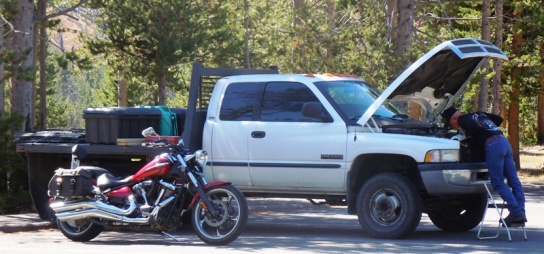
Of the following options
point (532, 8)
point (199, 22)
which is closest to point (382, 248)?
point (532, 8)

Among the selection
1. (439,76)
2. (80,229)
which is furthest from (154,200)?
(439,76)

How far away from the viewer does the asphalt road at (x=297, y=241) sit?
10773mm

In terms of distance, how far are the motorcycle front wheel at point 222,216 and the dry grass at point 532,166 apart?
17.7 metres

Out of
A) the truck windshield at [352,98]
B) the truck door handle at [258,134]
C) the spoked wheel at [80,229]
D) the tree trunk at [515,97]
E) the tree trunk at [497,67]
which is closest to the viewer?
the spoked wheel at [80,229]

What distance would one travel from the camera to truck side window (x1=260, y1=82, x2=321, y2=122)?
486 inches

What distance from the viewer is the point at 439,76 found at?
1231 centimetres

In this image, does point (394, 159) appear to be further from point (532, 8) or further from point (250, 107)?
point (532, 8)

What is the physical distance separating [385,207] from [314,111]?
4.77 ft

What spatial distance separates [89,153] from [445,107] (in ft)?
15.8

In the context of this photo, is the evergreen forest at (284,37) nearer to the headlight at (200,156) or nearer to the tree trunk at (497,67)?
the tree trunk at (497,67)

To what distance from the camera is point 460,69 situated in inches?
489

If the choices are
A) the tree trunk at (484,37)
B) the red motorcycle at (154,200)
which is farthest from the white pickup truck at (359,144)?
the tree trunk at (484,37)

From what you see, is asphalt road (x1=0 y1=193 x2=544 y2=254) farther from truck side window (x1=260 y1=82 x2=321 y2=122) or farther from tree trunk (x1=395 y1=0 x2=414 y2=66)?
tree trunk (x1=395 y1=0 x2=414 y2=66)

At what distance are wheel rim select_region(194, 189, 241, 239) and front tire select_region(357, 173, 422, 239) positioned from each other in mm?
1654
